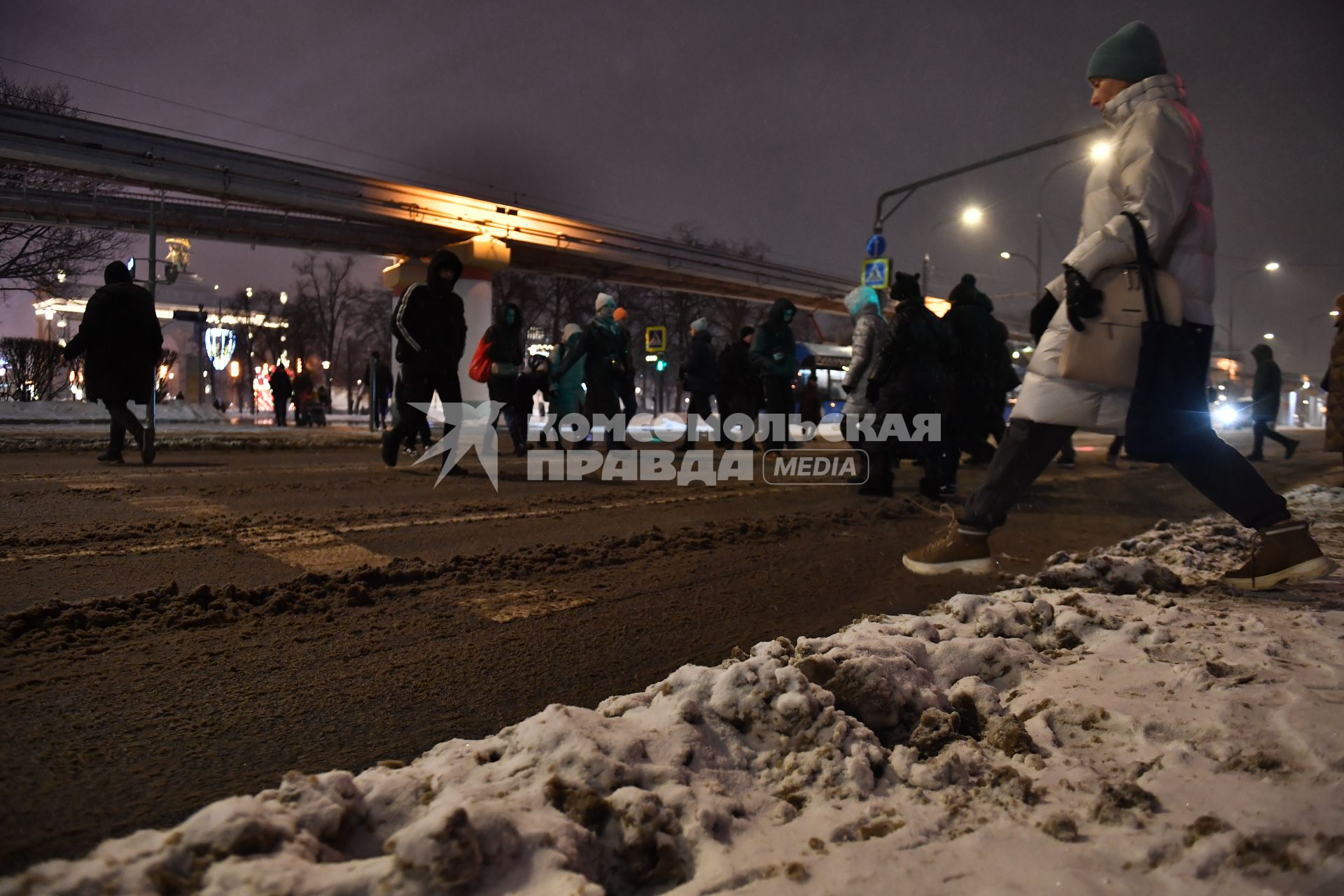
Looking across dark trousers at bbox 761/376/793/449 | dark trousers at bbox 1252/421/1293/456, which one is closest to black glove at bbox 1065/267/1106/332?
dark trousers at bbox 761/376/793/449

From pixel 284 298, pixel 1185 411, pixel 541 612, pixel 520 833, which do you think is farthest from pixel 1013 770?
pixel 284 298

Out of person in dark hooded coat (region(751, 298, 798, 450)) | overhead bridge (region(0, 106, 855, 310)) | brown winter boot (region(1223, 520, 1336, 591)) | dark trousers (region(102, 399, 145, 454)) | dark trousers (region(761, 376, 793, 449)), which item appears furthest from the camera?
overhead bridge (region(0, 106, 855, 310))

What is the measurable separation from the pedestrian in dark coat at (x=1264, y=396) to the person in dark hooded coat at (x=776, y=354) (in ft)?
29.2

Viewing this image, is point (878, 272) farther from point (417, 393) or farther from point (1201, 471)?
point (1201, 471)

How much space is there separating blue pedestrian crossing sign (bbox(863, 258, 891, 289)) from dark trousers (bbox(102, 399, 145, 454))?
15678mm

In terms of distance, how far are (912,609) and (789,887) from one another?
89.4 inches

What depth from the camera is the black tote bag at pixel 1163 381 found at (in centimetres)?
343

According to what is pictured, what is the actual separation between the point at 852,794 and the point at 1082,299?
2585mm

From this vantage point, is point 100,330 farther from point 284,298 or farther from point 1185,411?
point 284,298

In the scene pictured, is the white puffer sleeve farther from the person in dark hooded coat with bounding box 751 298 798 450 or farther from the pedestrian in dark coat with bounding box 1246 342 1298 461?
the pedestrian in dark coat with bounding box 1246 342 1298 461

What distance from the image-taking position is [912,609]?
3.58 metres

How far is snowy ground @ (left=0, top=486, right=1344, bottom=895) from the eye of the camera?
1.40m

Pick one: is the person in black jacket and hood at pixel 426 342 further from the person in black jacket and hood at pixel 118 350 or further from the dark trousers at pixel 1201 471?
the dark trousers at pixel 1201 471

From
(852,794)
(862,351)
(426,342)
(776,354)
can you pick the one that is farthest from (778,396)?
(852,794)
